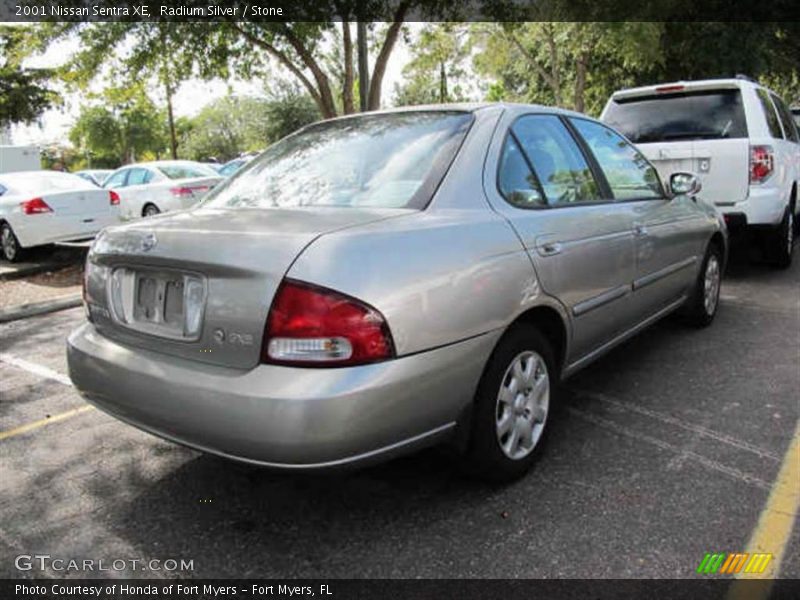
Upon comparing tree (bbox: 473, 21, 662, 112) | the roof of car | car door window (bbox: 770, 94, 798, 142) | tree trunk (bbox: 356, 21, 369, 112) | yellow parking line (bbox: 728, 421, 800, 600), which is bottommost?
yellow parking line (bbox: 728, 421, 800, 600)

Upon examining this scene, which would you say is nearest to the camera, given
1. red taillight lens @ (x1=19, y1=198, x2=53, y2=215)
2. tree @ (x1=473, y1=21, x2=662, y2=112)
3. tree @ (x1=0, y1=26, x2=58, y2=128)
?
red taillight lens @ (x1=19, y1=198, x2=53, y2=215)

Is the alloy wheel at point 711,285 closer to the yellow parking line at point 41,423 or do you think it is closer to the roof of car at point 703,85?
the roof of car at point 703,85

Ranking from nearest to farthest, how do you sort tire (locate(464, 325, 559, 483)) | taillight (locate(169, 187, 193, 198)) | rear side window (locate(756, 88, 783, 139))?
tire (locate(464, 325, 559, 483)) → rear side window (locate(756, 88, 783, 139)) → taillight (locate(169, 187, 193, 198))

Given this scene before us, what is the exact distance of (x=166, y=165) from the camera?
13.2 metres

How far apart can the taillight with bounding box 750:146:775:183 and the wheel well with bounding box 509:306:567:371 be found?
14.0 ft

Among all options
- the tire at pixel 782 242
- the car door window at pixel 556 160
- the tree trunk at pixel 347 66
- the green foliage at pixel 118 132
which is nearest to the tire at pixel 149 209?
the tree trunk at pixel 347 66

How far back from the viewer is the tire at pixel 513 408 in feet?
9.05

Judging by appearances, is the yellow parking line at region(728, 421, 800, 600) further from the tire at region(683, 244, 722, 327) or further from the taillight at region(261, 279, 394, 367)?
the tire at region(683, 244, 722, 327)

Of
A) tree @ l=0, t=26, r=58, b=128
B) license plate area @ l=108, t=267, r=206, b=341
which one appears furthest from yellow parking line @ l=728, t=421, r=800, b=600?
tree @ l=0, t=26, r=58, b=128

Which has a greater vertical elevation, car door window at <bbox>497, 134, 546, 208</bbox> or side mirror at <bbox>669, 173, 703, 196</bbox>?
car door window at <bbox>497, 134, 546, 208</bbox>

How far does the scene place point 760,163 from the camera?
6492 mm

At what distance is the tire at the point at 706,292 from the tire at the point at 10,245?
9.05 metres

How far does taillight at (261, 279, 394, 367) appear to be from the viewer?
228cm

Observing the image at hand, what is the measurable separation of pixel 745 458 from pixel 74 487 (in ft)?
9.97
